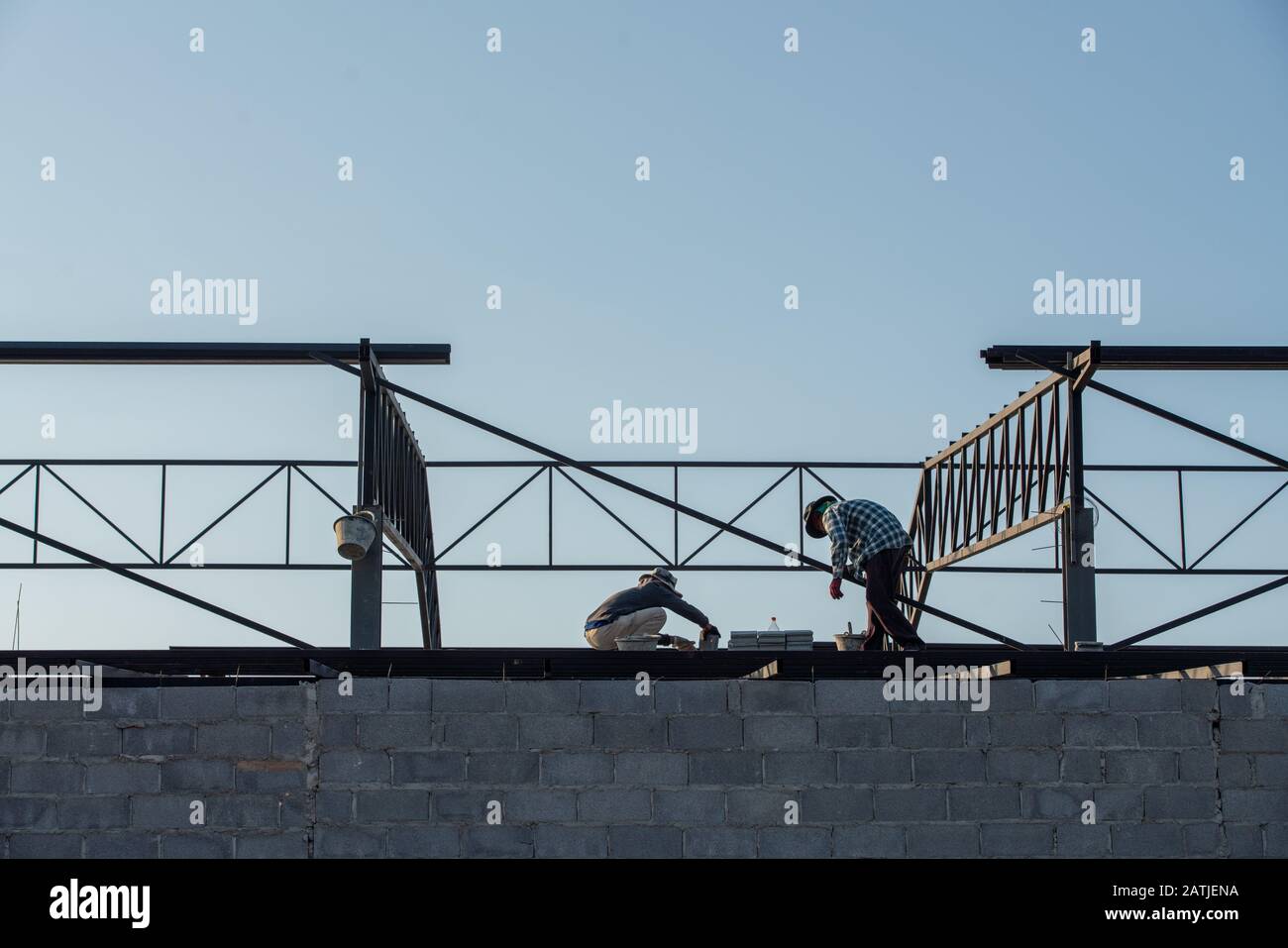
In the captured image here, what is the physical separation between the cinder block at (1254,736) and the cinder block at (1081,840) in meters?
0.88

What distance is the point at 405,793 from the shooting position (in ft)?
32.0

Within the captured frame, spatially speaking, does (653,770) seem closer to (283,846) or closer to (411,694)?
(411,694)

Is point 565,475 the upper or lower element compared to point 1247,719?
upper

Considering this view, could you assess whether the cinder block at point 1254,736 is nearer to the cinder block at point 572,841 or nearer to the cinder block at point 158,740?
the cinder block at point 572,841

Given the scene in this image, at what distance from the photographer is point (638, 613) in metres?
13.2

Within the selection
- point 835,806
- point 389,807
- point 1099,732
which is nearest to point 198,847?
point 389,807

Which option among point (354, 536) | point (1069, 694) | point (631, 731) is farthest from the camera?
point (354, 536)

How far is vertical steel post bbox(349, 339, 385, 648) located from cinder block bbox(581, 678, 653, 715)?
374cm

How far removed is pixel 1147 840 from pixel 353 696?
4541mm
